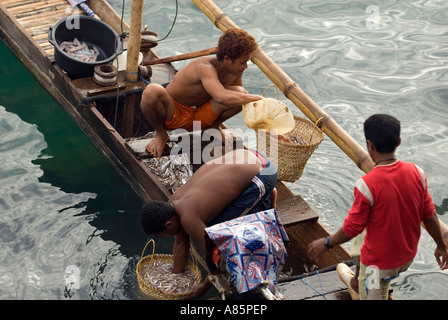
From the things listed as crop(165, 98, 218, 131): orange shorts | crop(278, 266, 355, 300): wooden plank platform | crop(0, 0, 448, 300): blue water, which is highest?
crop(165, 98, 218, 131): orange shorts

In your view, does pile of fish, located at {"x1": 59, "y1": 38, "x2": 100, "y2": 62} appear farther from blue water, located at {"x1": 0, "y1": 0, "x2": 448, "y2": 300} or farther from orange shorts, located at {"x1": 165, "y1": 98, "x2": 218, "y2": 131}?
orange shorts, located at {"x1": 165, "y1": 98, "x2": 218, "y2": 131}

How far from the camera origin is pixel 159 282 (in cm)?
527

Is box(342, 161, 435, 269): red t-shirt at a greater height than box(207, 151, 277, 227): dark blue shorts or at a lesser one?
greater

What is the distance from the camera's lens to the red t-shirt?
3.98 m

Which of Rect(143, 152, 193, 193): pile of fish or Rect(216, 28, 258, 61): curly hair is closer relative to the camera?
Rect(216, 28, 258, 61): curly hair

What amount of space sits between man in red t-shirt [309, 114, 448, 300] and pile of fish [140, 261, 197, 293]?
1426 mm

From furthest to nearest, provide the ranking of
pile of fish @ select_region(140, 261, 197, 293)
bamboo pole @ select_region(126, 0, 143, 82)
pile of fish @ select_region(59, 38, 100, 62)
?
pile of fish @ select_region(59, 38, 100, 62) < bamboo pole @ select_region(126, 0, 143, 82) < pile of fish @ select_region(140, 261, 197, 293)

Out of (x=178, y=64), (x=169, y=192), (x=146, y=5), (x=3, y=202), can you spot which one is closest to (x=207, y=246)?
(x=169, y=192)

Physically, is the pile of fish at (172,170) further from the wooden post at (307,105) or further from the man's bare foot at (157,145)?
the wooden post at (307,105)

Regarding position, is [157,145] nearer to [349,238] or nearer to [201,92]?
[201,92]

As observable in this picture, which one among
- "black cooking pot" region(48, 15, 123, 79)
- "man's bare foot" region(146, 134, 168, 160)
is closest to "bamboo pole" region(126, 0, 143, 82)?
"black cooking pot" region(48, 15, 123, 79)

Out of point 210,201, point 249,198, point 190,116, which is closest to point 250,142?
point 190,116

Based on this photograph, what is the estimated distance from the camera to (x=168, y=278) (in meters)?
5.30
